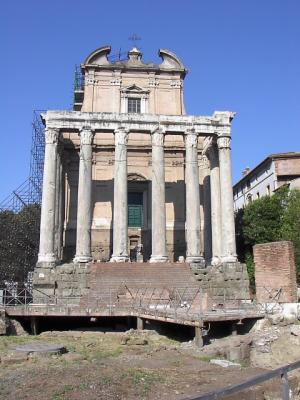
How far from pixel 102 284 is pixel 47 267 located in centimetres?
415

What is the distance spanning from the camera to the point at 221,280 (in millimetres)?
28875

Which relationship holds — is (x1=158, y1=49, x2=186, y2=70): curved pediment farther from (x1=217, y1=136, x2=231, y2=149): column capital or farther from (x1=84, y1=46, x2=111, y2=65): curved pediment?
(x1=217, y1=136, x2=231, y2=149): column capital

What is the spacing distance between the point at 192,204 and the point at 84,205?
7.31m

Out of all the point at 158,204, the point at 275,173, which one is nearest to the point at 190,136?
the point at 158,204

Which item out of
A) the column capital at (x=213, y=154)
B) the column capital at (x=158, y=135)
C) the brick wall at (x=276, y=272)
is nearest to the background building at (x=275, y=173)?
the column capital at (x=213, y=154)

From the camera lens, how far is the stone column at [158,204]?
98.1 ft

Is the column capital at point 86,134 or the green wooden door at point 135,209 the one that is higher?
the column capital at point 86,134

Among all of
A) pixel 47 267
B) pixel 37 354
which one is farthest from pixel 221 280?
pixel 37 354

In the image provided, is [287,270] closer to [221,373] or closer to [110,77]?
[221,373]

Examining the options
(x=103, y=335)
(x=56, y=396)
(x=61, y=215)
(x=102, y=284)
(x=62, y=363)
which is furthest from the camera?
(x=61, y=215)

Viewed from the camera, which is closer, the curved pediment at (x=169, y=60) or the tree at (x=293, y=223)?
the tree at (x=293, y=223)

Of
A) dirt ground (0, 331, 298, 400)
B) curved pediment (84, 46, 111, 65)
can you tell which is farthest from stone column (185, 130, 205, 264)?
dirt ground (0, 331, 298, 400)

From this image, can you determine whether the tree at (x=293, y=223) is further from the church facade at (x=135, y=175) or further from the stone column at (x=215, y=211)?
the stone column at (x=215, y=211)

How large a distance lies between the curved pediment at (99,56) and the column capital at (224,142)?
1317 centimetres
